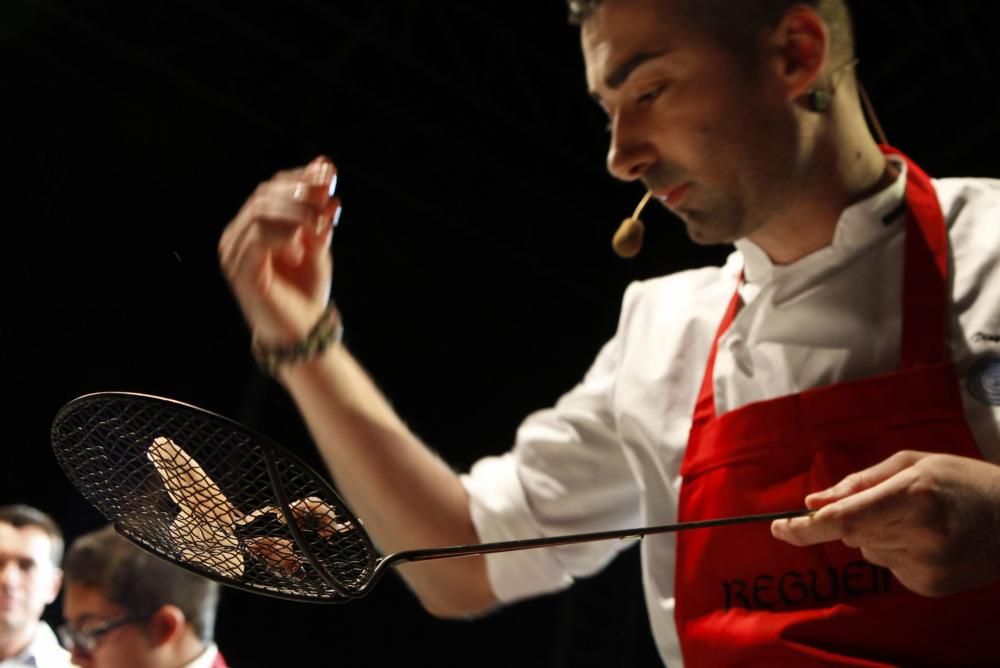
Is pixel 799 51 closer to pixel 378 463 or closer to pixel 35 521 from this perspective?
pixel 378 463

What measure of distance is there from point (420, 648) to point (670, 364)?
248cm

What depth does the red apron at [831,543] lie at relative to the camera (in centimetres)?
61

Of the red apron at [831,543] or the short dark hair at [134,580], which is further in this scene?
the short dark hair at [134,580]

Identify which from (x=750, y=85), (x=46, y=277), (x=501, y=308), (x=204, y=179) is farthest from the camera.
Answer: (x=501, y=308)

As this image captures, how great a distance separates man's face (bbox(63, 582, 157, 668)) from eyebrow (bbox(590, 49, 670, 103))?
2.95ft

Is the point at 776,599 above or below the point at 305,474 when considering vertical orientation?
below

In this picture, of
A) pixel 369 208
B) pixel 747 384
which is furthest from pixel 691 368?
pixel 369 208

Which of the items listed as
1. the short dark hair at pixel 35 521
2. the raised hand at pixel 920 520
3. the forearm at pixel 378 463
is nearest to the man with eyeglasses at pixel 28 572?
the short dark hair at pixel 35 521

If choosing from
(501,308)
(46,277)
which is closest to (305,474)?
(46,277)

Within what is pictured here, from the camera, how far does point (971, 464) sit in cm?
55

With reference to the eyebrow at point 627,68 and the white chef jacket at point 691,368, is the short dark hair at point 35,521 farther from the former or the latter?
the eyebrow at point 627,68

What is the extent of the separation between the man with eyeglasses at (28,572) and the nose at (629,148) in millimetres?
816

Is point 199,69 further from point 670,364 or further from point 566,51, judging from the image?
point 670,364

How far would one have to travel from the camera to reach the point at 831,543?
2.14 feet
